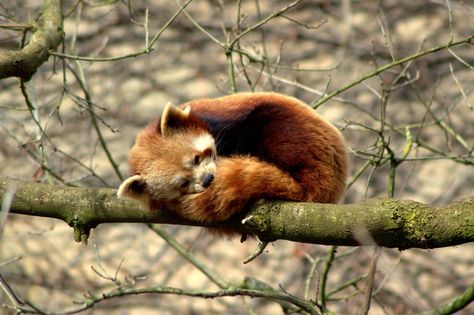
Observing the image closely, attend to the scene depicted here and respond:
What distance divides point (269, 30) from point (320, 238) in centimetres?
444

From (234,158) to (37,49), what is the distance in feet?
3.11

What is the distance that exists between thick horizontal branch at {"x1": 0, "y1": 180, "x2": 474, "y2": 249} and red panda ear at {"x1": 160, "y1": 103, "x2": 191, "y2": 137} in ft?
1.14

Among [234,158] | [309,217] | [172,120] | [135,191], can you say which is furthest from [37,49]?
[309,217]

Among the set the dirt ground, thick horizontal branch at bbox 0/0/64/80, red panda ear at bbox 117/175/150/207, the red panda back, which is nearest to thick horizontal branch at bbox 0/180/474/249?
red panda ear at bbox 117/175/150/207

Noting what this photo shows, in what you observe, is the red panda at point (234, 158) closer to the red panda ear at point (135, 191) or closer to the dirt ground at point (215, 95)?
the red panda ear at point (135, 191)

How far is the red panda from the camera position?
2.66 metres

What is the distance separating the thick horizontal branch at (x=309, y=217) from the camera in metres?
2.30

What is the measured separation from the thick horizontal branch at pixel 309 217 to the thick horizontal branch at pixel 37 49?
1.47 feet

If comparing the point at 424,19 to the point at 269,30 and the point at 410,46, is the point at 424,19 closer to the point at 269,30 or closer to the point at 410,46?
the point at 410,46

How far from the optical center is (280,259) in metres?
6.31

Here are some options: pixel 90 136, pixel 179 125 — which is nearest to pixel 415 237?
pixel 179 125

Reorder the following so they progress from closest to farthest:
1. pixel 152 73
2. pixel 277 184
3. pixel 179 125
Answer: pixel 277 184, pixel 179 125, pixel 152 73

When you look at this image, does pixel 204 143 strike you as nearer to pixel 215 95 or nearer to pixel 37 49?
pixel 37 49

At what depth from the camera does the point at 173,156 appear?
3.00 metres
